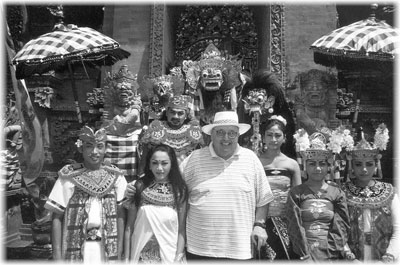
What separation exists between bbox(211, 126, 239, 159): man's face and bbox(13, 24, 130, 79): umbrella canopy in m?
3.42

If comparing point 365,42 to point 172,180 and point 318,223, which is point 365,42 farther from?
point 172,180

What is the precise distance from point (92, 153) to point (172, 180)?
88 centimetres

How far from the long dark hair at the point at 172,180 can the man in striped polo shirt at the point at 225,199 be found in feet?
0.25

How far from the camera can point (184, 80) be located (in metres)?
6.44

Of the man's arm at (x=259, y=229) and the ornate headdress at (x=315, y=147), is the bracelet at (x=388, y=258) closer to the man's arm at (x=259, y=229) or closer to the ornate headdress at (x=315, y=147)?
the ornate headdress at (x=315, y=147)

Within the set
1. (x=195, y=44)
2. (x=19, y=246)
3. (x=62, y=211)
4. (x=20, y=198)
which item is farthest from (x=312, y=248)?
(x=195, y=44)

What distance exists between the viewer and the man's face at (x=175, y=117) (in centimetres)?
515

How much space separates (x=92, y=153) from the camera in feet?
12.9

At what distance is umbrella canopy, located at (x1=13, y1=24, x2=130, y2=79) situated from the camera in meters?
6.16

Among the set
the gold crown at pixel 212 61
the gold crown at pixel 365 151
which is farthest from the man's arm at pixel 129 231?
the gold crown at pixel 212 61

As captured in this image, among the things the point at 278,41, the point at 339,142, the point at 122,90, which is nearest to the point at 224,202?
the point at 339,142

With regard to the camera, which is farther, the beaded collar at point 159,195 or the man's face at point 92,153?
the man's face at point 92,153

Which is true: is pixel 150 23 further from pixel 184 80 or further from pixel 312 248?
pixel 312 248

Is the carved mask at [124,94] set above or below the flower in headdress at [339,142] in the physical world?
above
